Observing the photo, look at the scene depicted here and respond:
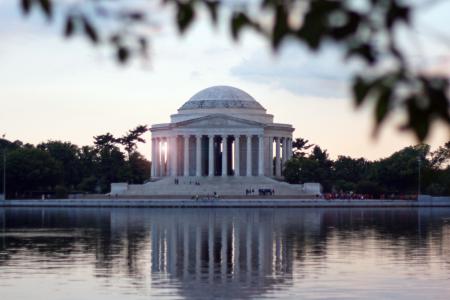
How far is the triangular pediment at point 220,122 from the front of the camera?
139 metres

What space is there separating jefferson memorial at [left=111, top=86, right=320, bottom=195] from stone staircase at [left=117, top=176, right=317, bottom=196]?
0.40 metres

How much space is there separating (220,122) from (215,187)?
1401 cm

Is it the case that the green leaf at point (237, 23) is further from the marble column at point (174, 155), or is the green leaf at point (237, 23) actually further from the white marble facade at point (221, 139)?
the marble column at point (174, 155)

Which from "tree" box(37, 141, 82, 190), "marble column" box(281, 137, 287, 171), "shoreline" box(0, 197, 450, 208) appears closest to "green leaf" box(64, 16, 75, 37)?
"shoreline" box(0, 197, 450, 208)

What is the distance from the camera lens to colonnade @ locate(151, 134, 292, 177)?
14025 centimetres

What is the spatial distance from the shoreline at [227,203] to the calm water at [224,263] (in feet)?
157

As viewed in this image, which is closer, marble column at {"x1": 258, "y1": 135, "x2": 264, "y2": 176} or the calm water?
the calm water

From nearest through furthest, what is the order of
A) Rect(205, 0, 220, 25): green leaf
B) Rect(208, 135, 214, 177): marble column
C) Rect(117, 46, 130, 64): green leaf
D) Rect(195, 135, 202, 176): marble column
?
Rect(205, 0, 220, 25): green leaf
Rect(117, 46, 130, 64): green leaf
Rect(208, 135, 214, 177): marble column
Rect(195, 135, 202, 176): marble column

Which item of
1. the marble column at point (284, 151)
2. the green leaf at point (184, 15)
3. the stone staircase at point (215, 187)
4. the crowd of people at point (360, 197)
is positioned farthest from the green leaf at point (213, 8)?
the marble column at point (284, 151)

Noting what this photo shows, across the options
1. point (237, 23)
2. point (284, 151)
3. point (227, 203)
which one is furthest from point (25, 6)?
point (284, 151)

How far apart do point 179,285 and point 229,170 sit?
4624 inches

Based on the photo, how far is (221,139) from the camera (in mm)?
145875

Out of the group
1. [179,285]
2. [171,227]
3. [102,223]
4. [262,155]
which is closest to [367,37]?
[179,285]

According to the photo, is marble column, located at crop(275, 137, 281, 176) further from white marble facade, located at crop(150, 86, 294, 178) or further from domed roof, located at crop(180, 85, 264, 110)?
domed roof, located at crop(180, 85, 264, 110)
